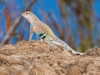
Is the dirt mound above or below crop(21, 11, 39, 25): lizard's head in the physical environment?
below

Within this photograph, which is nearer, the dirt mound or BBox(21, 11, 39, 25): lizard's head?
the dirt mound

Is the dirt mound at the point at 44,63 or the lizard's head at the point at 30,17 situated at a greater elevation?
the lizard's head at the point at 30,17

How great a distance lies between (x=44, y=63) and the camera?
2.58 metres

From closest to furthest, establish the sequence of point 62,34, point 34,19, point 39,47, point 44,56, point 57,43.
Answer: point 44,56
point 39,47
point 57,43
point 34,19
point 62,34

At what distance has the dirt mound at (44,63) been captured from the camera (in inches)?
98.3

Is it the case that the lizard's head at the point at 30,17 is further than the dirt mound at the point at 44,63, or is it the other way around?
the lizard's head at the point at 30,17

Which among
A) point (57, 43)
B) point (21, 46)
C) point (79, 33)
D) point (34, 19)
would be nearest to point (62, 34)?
point (79, 33)

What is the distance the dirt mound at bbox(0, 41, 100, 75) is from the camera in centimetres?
250

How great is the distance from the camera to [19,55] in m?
2.72

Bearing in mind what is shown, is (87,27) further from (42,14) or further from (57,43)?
(57,43)

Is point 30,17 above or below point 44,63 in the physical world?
above

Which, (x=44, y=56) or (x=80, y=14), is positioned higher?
(x=80, y=14)

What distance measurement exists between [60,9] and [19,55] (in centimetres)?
605

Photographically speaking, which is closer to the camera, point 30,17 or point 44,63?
point 44,63
